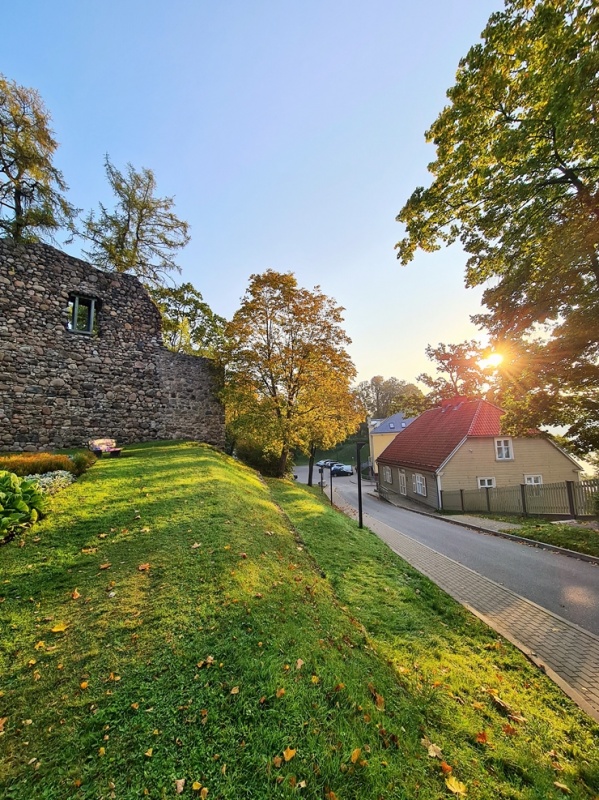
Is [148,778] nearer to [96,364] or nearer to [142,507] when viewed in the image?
[142,507]

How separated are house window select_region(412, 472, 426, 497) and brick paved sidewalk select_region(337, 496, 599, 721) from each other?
17.0 metres

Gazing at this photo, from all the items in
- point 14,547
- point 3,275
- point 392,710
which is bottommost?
point 392,710

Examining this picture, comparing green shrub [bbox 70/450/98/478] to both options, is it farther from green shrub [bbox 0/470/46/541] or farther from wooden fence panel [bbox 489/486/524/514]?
wooden fence panel [bbox 489/486/524/514]

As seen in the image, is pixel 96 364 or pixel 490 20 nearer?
pixel 490 20

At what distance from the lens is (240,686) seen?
2.84m

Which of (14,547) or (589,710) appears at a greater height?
(14,547)

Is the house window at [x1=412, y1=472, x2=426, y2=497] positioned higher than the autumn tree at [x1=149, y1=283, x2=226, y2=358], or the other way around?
the autumn tree at [x1=149, y1=283, x2=226, y2=358]

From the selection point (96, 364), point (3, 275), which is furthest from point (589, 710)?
point (3, 275)

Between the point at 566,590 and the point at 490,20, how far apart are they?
1082 centimetres

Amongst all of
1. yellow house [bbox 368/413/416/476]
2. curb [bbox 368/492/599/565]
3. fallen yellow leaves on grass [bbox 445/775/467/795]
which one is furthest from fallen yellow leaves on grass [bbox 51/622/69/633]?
yellow house [bbox 368/413/416/476]

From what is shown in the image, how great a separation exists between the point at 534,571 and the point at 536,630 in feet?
11.5

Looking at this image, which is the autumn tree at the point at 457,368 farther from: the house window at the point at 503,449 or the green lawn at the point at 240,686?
the green lawn at the point at 240,686

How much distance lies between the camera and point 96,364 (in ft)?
45.3

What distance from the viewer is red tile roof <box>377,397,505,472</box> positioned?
76.4 ft
